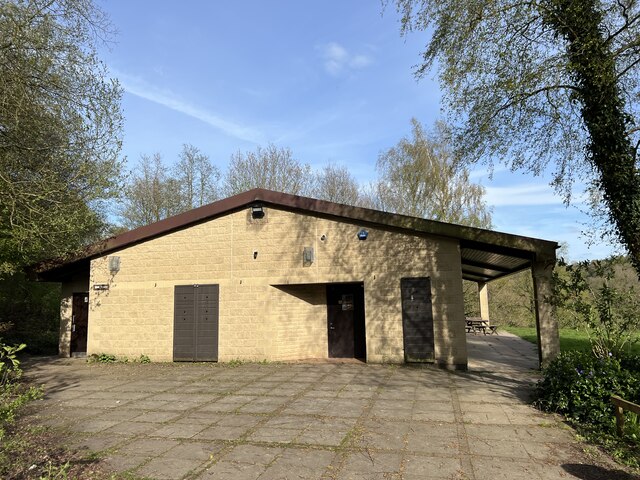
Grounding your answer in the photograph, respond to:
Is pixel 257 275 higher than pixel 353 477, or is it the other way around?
pixel 257 275

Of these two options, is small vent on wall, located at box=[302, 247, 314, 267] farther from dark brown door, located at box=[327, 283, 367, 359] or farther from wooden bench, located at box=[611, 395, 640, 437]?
wooden bench, located at box=[611, 395, 640, 437]

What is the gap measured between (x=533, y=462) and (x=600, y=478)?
23.2 inches

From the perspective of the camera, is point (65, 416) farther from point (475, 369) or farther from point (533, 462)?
point (475, 369)

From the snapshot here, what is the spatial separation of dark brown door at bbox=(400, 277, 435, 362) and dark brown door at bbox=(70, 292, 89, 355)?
401 inches

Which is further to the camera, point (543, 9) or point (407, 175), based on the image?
point (407, 175)

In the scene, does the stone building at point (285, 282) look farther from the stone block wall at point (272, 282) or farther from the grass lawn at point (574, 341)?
the grass lawn at point (574, 341)

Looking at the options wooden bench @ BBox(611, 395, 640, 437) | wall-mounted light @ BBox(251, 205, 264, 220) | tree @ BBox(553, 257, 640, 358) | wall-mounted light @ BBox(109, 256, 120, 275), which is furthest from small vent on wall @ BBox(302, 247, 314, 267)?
wooden bench @ BBox(611, 395, 640, 437)

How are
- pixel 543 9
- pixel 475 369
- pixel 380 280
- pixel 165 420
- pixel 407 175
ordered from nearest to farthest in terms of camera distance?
pixel 165 420 < pixel 543 9 < pixel 475 369 < pixel 380 280 < pixel 407 175

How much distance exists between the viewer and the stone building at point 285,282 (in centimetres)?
1038

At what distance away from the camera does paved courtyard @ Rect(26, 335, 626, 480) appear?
4.27 meters

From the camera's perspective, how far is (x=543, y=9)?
22.8 feet

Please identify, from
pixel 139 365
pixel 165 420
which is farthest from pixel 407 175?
pixel 165 420

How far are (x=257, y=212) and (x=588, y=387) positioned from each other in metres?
8.40

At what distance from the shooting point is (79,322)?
13523 millimetres
